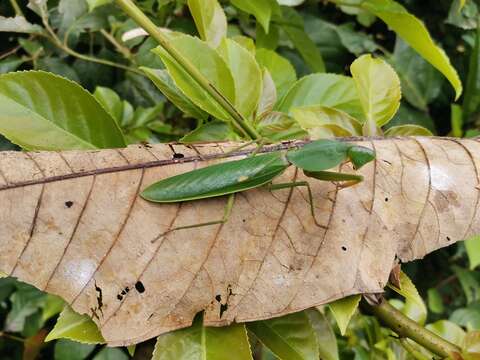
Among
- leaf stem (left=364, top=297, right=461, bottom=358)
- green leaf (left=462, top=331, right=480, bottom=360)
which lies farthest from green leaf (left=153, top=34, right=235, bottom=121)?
green leaf (left=462, top=331, right=480, bottom=360)

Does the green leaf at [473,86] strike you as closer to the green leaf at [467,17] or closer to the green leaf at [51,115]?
the green leaf at [467,17]

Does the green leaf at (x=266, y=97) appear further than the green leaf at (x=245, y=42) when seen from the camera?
No

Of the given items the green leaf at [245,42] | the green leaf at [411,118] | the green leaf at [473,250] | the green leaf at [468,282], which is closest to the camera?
the green leaf at [245,42]

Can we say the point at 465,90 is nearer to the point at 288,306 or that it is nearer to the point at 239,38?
the point at 239,38

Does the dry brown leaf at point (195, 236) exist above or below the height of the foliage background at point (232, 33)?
above

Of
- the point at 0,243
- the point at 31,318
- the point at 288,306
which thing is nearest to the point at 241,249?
the point at 288,306

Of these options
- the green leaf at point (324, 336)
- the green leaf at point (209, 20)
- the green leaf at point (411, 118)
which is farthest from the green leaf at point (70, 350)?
the green leaf at point (411, 118)
